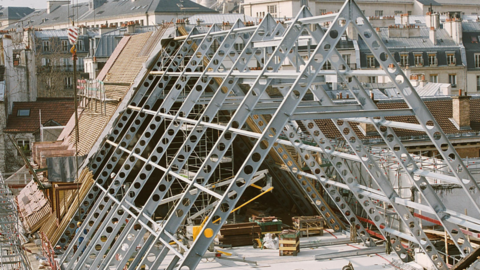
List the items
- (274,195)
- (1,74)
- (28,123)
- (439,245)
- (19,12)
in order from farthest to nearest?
1. (19,12)
2. (1,74)
3. (28,123)
4. (274,195)
5. (439,245)

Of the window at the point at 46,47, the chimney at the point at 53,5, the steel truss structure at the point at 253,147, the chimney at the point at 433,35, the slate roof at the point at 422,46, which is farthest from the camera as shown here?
the chimney at the point at 53,5

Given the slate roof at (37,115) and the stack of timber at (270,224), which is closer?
the stack of timber at (270,224)

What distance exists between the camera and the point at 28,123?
41.2m

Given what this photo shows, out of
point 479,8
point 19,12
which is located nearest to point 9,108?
point 479,8

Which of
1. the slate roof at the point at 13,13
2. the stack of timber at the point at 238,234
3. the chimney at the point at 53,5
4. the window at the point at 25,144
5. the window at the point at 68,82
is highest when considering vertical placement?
the stack of timber at the point at 238,234

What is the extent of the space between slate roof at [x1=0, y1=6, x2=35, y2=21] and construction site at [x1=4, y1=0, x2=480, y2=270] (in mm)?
109984

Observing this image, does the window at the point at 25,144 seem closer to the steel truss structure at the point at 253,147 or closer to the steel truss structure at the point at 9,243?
the steel truss structure at the point at 253,147

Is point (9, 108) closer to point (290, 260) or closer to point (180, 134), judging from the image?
point (180, 134)

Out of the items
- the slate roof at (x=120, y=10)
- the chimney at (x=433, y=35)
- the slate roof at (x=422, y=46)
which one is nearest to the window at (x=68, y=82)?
the slate roof at (x=120, y=10)

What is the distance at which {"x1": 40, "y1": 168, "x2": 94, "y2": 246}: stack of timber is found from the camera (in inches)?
909

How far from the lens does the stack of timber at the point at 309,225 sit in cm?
2245

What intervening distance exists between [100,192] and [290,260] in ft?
23.4

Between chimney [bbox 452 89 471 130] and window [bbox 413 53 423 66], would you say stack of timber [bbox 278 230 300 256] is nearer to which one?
chimney [bbox 452 89 471 130]

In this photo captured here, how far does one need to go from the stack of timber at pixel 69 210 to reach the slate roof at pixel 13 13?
115207 mm
